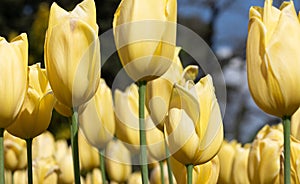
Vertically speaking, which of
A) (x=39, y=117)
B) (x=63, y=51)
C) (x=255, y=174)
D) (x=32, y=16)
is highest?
(x=63, y=51)

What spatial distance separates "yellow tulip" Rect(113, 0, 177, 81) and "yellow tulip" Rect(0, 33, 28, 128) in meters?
0.13

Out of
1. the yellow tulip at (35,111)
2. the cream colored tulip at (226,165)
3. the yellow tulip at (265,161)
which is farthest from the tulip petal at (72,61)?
the cream colored tulip at (226,165)

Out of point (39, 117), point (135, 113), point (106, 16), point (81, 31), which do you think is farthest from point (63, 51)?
point (106, 16)

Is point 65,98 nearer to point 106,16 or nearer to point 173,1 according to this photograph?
point 173,1

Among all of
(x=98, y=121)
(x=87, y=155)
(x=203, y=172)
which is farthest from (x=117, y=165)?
(x=203, y=172)

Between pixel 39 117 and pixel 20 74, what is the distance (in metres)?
0.11

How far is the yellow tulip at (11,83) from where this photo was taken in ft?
2.91

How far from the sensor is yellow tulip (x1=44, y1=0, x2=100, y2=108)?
89 cm

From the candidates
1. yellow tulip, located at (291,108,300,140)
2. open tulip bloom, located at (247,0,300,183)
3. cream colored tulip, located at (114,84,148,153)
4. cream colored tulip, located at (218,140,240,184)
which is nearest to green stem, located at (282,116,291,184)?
open tulip bloom, located at (247,0,300,183)

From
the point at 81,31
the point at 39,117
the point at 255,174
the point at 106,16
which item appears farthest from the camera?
the point at 106,16

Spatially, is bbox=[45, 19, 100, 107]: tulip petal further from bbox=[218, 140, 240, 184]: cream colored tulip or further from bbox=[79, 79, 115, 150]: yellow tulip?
bbox=[218, 140, 240, 184]: cream colored tulip

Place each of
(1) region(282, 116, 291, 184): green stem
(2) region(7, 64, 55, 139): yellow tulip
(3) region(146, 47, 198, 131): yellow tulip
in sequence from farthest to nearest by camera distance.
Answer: (3) region(146, 47, 198, 131): yellow tulip, (2) region(7, 64, 55, 139): yellow tulip, (1) region(282, 116, 291, 184): green stem

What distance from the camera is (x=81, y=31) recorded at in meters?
0.88

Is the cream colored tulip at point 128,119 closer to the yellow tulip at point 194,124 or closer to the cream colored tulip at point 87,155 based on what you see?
the cream colored tulip at point 87,155
